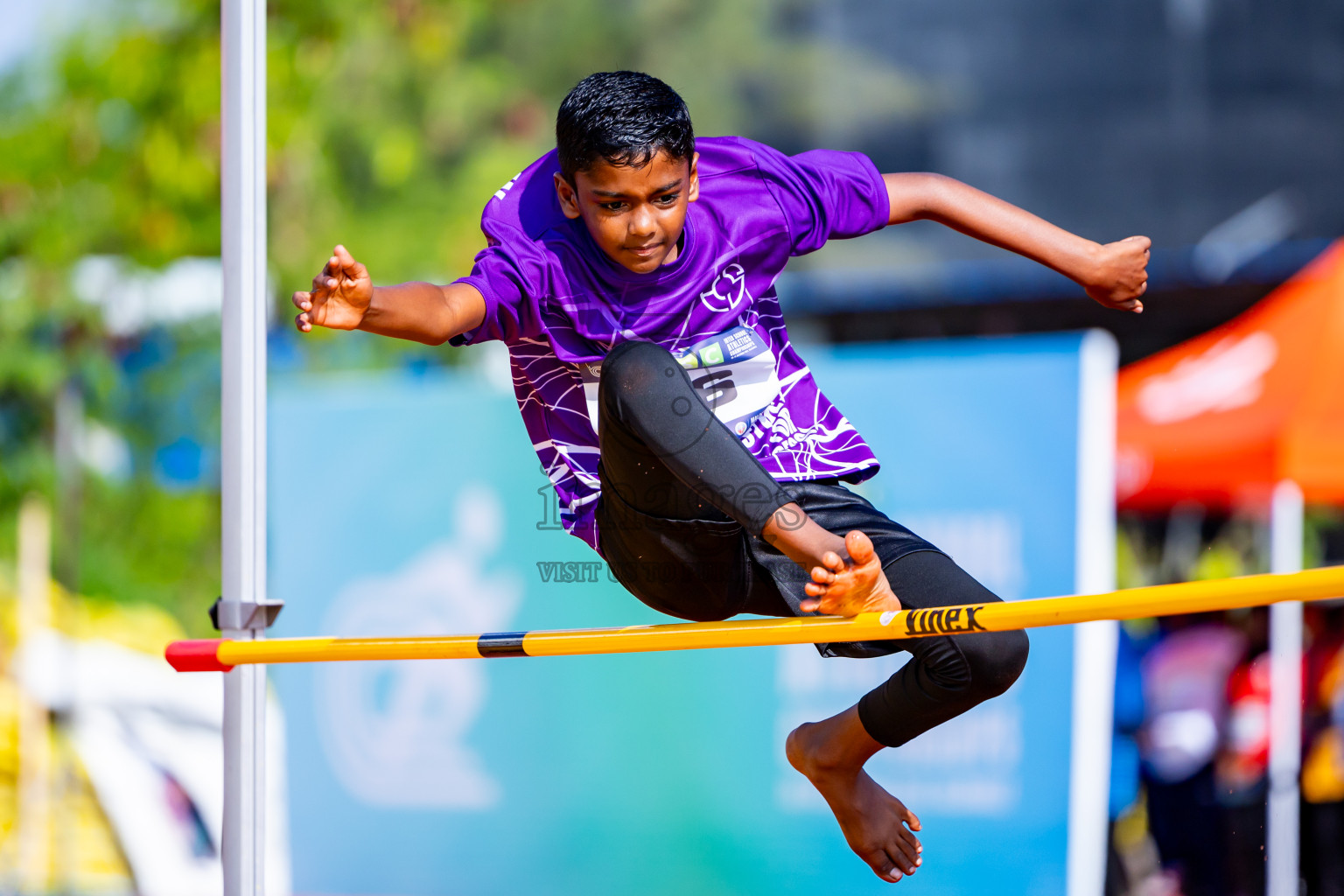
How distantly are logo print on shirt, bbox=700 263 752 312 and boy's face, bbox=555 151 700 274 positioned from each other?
6.4 inches

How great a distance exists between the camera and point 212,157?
7117 millimetres

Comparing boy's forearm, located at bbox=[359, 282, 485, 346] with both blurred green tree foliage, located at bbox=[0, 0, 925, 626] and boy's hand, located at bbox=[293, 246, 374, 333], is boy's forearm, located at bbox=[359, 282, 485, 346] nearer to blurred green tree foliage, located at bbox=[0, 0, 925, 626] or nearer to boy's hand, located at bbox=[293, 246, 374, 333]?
boy's hand, located at bbox=[293, 246, 374, 333]

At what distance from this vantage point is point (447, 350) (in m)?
7.91

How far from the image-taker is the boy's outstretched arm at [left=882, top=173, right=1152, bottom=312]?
267cm

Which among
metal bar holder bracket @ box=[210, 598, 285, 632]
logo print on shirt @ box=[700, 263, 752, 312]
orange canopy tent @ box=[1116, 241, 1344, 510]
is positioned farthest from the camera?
orange canopy tent @ box=[1116, 241, 1344, 510]

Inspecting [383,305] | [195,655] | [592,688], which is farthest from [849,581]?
[592,688]

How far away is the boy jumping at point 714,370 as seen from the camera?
7.61 ft

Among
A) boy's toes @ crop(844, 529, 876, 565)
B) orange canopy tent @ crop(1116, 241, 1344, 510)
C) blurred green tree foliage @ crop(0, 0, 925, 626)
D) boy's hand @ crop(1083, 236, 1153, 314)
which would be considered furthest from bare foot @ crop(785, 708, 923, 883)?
blurred green tree foliage @ crop(0, 0, 925, 626)

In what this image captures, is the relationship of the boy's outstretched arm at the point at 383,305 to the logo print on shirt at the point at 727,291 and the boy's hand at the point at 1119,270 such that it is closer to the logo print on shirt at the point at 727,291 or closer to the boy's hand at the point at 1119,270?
the logo print on shirt at the point at 727,291

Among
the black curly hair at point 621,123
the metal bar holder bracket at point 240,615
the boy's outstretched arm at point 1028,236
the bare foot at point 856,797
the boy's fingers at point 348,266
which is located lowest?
the bare foot at point 856,797

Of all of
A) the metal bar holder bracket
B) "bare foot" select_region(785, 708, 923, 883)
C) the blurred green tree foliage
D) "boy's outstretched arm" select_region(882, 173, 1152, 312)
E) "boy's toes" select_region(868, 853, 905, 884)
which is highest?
the blurred green tree foliage

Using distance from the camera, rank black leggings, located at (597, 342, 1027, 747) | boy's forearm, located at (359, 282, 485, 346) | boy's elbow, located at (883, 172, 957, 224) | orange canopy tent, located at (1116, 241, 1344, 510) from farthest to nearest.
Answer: orange canopy tent, located at (1116, 241, 1344, 510)
boy's elbow, located at (883, 172, 957, 224)
black leggings, located at (597, 342, 1027, 747)
boy's forearm, located at (359, 282, 485, 346)

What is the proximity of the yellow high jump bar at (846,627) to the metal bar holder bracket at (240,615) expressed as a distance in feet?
0.67

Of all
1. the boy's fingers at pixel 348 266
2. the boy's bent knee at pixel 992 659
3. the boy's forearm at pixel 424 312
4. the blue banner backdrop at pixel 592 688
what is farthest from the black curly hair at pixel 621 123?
the blue banner backdrop at pixel 592 688
